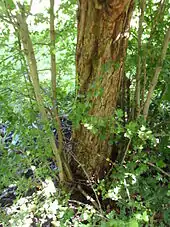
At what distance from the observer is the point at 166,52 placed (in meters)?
1.46

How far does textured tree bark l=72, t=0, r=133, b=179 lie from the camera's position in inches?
46.7

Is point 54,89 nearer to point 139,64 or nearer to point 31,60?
point 31,60

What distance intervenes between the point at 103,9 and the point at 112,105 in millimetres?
472

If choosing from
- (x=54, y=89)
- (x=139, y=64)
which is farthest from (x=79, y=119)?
(x=139, y=64)

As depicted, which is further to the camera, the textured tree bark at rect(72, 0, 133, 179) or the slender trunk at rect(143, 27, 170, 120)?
the slender trunk at rect(143, 27, 170, 120)

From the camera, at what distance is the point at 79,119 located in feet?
4.09

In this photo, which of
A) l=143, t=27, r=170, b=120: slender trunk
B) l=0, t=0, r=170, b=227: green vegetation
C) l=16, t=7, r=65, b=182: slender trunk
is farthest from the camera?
l=143, t=27, r=170, b=120: slender trunk

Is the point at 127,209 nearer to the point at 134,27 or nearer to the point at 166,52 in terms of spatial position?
the point at 166,52

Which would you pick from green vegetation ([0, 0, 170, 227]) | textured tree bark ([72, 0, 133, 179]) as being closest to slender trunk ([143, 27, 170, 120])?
green vegetation ([0, 0, 170, 227])

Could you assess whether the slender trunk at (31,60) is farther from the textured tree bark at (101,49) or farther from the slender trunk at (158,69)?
the slender trunk at (158,69)

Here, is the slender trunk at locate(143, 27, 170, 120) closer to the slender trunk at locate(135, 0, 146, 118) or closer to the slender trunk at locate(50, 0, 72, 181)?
the slender trunk at locate(135, 0, 146, 118)

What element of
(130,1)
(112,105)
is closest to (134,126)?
(112,105)

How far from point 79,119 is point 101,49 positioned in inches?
11.9

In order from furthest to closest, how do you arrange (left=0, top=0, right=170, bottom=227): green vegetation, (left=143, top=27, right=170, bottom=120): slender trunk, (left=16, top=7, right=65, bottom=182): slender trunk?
(left=143, top=27, right=170, bottom=120): slender trunk, (left=0, top=0, right=170, bottom=227): green vegetation, (left=16, top=7, right=65, bottom=182): slender trunk
